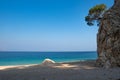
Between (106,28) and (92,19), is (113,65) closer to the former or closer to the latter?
(106,28)

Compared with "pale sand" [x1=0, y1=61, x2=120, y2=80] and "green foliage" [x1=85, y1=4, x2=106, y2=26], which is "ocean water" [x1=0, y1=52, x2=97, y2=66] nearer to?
"green foliage" [x1=85, y1=4, x2=106, y2=26]

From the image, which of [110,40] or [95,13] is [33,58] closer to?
[95,13]

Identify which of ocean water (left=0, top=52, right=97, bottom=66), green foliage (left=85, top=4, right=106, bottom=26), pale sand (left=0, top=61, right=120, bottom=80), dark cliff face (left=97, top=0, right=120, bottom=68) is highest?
green foliage (left=85, top=4, right=106, bottom=26)

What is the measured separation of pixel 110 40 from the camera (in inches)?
680

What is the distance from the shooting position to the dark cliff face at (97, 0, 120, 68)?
16750 millimetres

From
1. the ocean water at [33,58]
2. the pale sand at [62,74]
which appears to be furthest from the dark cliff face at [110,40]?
the ocean water at [33,58]

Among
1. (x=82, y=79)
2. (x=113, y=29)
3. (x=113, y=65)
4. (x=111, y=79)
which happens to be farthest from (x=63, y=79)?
(x=113, y=29)

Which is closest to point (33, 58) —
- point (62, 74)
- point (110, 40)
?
point (110, 40)

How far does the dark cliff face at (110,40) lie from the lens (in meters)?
16.8

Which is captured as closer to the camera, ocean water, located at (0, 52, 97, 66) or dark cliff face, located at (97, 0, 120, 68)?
dark cliff face, located at (97, 0, 120, 68)

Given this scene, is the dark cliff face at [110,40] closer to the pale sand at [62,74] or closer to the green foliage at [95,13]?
the pale sand at [62,74]

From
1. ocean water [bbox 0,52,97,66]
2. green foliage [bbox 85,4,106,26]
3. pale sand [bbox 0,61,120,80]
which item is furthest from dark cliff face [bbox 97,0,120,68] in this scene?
ocean water [bbox 0,52,97,66]

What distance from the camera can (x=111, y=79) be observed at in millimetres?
10234

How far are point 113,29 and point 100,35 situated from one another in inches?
70.7
